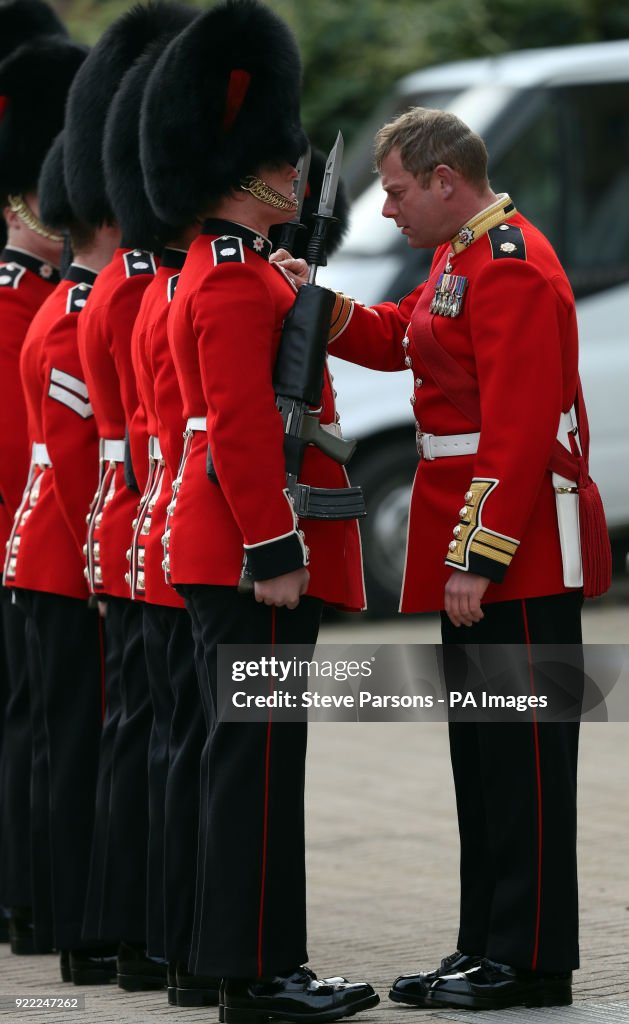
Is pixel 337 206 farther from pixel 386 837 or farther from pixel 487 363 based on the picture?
pixel 386 837

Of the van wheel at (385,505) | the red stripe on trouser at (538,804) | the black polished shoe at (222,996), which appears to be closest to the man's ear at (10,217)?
the red stripe on trouser at (538,804)

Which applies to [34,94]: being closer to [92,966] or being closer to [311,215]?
[311,215]

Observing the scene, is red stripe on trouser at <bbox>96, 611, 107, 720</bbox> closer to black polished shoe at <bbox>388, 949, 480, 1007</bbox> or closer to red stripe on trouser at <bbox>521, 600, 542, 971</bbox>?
black polished shoe at <bbox>388, 949, 480, 1007</bbox>

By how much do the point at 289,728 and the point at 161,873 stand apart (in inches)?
24.1

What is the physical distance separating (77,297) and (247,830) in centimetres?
157

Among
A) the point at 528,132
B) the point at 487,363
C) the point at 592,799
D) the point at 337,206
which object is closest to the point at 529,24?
the point at 528,132

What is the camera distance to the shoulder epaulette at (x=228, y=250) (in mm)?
4262

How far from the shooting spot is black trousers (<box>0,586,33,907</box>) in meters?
5.45

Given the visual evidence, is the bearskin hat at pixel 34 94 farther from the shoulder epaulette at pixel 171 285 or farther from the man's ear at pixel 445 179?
the man's ear at pixel 445 179

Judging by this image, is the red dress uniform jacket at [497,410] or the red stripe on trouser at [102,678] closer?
the red dress uniform jacket at [497,410]

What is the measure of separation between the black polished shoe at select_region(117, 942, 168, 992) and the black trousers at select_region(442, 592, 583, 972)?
0.85m

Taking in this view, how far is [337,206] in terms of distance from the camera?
205 inches

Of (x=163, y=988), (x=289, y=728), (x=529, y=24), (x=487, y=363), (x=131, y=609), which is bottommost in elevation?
(x=163, y=988)

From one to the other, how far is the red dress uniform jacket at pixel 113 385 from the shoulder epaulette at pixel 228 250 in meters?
0.62
